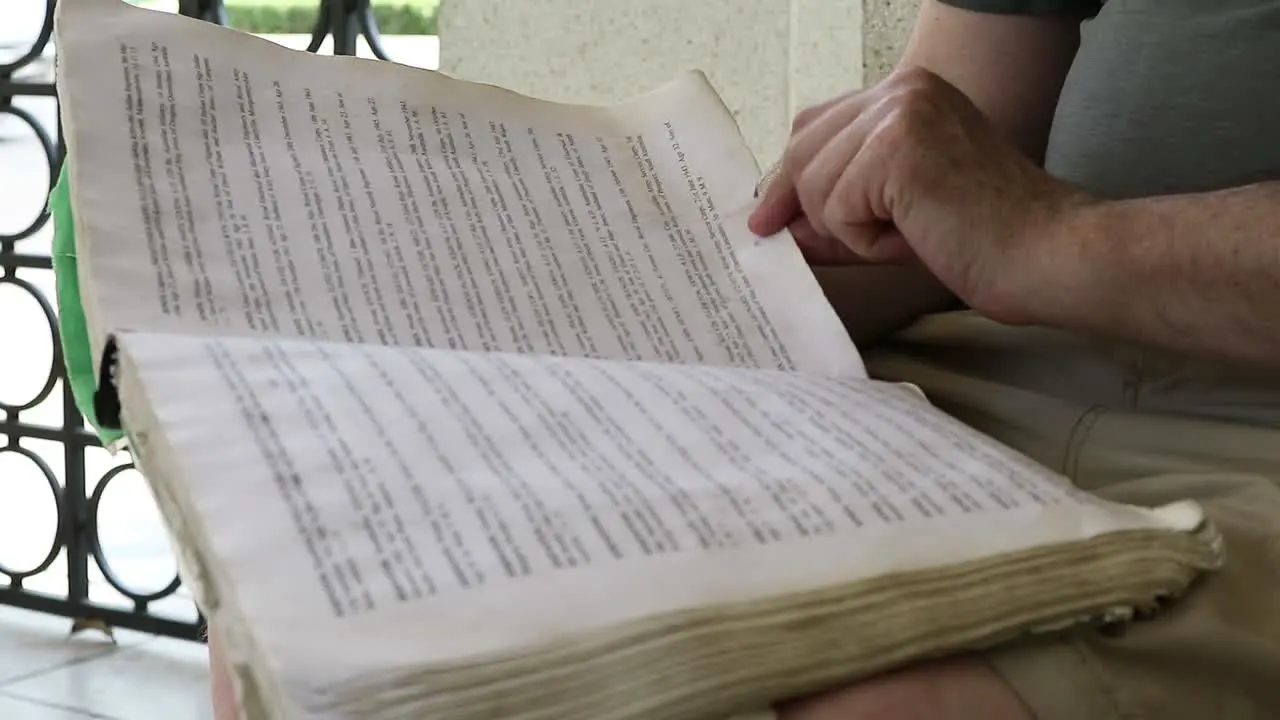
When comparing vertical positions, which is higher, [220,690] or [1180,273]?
[1180,273]

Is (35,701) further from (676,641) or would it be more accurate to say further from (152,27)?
(676,641)

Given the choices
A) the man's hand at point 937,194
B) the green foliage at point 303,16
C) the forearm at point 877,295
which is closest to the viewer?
the man's hand at point 937,194

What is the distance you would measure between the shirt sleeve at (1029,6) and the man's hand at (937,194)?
0.57 ft

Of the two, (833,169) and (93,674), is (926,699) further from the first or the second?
(93,674)

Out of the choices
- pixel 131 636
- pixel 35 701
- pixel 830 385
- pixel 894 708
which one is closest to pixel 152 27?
pixel 830 385

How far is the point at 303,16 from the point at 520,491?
1.18m

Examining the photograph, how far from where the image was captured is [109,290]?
0.46 m

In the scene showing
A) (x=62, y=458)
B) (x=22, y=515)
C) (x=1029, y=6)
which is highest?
(x=1029, y=6)

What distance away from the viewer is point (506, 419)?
1.32 feet

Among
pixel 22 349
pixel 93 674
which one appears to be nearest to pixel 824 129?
pixel 93 674

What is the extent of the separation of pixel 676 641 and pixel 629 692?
0.7 inches

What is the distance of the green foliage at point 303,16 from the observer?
1.36 meters

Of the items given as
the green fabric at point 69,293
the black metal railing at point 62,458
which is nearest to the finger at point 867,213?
the green fabric at point 69,293

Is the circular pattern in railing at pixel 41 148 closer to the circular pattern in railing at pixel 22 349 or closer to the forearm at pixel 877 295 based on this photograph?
the circular pattern in railing at pixel 22 349
